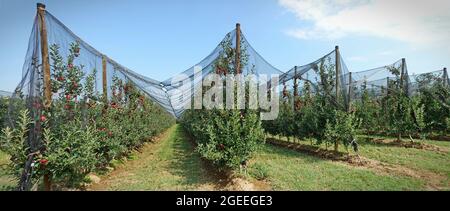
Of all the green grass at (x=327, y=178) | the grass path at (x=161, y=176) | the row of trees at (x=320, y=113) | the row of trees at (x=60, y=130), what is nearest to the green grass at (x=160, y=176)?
the grass path at (x=161, y=176)

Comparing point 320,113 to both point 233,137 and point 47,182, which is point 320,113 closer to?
point 233,137

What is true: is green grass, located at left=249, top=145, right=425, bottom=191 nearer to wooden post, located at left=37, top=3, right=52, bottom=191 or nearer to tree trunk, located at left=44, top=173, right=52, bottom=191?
tree trunk, located at left=44, top=173, right=52, bottom=191

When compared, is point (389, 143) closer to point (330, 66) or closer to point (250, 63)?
point (330, 66)

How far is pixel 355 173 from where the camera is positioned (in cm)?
625

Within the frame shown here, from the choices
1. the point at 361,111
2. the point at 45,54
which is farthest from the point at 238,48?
the point at 361,111

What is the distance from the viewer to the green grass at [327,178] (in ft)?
17.2

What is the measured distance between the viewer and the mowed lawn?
5.32 meters

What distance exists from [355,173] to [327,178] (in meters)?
0.89

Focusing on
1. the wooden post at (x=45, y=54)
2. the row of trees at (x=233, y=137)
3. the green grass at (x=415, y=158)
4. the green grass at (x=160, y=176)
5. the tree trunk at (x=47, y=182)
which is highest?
the wooden post at (x=45, y=54)

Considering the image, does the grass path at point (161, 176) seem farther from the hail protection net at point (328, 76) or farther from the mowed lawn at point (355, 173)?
the hail protection net at point (328, 76)

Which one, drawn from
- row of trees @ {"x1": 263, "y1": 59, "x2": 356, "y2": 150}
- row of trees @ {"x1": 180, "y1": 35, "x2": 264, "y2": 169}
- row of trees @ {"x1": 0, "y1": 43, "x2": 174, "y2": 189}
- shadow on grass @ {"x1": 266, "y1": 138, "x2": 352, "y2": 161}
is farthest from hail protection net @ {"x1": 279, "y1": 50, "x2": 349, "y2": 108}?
row of trees @ {"x1": 0, "y1": 43, "x2": 174, "y2": 189}

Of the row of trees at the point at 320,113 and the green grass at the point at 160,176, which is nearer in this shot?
the green grass at the point at 160,176
